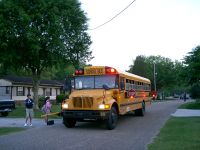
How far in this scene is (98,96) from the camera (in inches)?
679

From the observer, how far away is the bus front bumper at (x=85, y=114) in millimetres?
16969

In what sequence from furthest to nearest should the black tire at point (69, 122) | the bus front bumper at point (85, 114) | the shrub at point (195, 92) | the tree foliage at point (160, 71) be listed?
the tree foliage at point (160, 71)
the shrub at point (195, 92)
the black tire at point (69, 122)
the bus front bumper at point (85, 114)

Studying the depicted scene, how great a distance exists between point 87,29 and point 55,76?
46771mm

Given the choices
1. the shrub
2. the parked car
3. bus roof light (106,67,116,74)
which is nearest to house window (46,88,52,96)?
the shrub

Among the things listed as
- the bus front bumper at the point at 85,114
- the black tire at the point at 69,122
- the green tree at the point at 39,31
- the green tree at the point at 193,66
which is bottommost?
the black tire at the point at 69,122

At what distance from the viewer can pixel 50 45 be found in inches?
1331

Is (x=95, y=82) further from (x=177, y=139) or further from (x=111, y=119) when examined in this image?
(x=177, y=139)

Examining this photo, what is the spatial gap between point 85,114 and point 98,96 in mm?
975

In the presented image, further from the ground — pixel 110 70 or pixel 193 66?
pixel 193 66

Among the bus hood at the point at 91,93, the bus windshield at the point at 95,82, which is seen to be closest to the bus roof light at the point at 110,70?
the bus windshield at the point at 95,82

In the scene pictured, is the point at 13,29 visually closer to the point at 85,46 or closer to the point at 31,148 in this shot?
the point at 85,46

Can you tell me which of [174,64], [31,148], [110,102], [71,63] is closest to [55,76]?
[174,64]

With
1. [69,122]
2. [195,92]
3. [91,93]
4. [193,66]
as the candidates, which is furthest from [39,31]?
[195,92]

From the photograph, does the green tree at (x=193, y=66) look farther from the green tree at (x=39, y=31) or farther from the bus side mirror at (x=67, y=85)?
the bus side mirror at (x=67, y=85)
